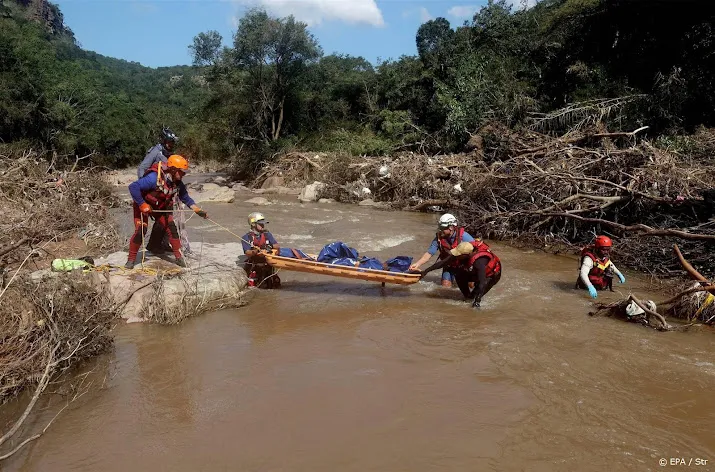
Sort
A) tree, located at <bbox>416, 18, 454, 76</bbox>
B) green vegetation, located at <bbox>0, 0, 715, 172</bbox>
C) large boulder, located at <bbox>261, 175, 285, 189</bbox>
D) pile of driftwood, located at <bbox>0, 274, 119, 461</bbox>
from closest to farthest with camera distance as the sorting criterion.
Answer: pile of driftwood, located at <bbox>0, 274, 119, 461</bbox>
green vegetation, located at <bbox>0, 0, 715, 172</bbox>
large boulder, located at <bbox>261, 175, 285, 189</bbox>
tree, located at <bbox>416, 18, 454, 76</bbox>

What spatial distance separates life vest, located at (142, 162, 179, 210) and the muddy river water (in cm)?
173

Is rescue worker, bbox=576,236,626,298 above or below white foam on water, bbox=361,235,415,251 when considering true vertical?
above

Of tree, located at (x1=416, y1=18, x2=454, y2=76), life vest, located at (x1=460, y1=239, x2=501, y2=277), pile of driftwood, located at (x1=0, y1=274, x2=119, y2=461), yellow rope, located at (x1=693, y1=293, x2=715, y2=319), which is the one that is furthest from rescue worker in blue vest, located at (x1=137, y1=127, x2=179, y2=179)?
tree, located at (x1=416, y1=18, x2=454, y2=76)

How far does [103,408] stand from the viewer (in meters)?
3.91

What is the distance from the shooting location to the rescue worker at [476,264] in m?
6.05

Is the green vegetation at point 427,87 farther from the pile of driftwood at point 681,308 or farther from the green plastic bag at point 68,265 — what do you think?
the green plastic bag at point 68,265

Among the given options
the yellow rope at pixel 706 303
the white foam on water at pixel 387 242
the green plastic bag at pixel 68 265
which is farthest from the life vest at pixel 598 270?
the green plastic bag at pixel 68 265

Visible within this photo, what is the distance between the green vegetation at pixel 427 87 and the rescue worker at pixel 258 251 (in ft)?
28.8

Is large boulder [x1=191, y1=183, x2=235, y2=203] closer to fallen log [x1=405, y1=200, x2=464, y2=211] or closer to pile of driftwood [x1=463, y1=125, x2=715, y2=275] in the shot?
fallen log [x1=405, y1=200, x2=464, y2=211]

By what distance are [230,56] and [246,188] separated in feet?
19.4

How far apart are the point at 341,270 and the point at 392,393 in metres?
2.28

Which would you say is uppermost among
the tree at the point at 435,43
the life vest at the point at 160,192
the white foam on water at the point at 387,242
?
the tree at the point at 435,43

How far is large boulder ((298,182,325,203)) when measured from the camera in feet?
57.1

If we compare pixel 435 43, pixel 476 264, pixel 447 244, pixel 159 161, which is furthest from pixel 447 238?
pixel 435 43
